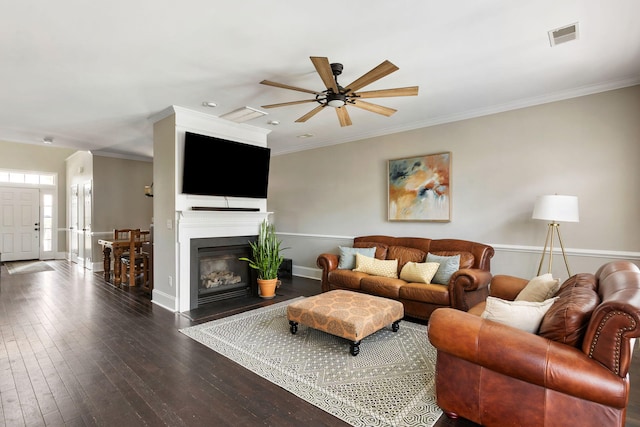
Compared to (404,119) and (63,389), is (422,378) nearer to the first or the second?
(63,389)

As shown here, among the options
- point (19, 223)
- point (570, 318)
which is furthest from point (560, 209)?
point (19, 223)

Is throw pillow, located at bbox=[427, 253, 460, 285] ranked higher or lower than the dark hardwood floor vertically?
higher

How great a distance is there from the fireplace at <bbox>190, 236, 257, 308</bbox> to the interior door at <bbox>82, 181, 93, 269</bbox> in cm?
431

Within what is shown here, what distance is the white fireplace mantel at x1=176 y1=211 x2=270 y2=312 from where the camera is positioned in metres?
4.25

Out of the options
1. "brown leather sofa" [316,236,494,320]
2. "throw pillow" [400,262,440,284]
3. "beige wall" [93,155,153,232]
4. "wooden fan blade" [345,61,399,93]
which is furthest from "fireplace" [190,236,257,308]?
"beige wall" [93,155,153,232]

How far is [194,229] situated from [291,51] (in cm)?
272

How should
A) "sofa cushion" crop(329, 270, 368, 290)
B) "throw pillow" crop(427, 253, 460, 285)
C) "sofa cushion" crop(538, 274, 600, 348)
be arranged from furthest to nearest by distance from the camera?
"sofa cushion" crop(329, 270, 368, 290) < "throw pillow" crop(427, 253, 460, 285) < "sofa cushion" crop(538, 274, 600, 348)

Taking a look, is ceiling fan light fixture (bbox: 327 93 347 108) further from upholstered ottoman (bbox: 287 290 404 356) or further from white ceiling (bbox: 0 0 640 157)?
upholstered ottoman (bbox: 287 290 404 356)

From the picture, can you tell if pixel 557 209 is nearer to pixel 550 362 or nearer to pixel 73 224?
pixel 550 362

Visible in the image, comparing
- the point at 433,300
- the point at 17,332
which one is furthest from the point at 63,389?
the point at 433,300

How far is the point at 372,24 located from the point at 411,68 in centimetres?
88

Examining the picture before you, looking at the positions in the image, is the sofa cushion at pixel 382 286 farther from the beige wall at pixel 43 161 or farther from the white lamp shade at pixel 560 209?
the beige wall at pixel 43 161

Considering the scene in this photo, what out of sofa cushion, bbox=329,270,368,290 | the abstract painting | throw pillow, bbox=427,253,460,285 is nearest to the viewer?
throw pillow, bbox=427,253,460,285

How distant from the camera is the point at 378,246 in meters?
4.99
